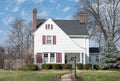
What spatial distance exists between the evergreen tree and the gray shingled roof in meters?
8.21

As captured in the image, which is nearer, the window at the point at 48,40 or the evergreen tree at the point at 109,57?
the evergreen tree at the point at 109,57

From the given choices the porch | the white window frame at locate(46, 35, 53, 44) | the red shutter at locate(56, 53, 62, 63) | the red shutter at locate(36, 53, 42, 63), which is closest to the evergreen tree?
the porch

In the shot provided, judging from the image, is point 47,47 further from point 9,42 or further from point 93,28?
point 9,42

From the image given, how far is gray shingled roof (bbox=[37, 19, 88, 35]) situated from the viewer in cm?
5209

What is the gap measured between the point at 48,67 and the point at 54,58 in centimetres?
354

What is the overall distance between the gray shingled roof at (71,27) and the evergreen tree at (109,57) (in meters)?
8.21

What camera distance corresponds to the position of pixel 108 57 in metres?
43.9

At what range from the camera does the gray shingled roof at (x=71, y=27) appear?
52.1 m

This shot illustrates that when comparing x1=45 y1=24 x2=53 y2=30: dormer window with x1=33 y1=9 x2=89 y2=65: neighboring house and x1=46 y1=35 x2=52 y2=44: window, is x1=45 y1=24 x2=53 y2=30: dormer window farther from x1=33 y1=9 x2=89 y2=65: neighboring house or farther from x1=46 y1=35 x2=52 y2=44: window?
x1=46 y1=35 x2=52 y2=44: window

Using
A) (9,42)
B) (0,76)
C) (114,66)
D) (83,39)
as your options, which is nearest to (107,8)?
(83,39)

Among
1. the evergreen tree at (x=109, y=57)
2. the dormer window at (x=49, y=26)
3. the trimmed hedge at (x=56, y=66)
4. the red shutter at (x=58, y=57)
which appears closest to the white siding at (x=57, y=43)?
the dormer window at (x=49, y=26)

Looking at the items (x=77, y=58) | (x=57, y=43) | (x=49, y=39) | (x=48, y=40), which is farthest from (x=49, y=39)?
(x=77, y=58)

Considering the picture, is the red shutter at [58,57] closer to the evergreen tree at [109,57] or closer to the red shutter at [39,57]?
the red shutter at [39,57]

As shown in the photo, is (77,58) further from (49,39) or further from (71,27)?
(71,27)
